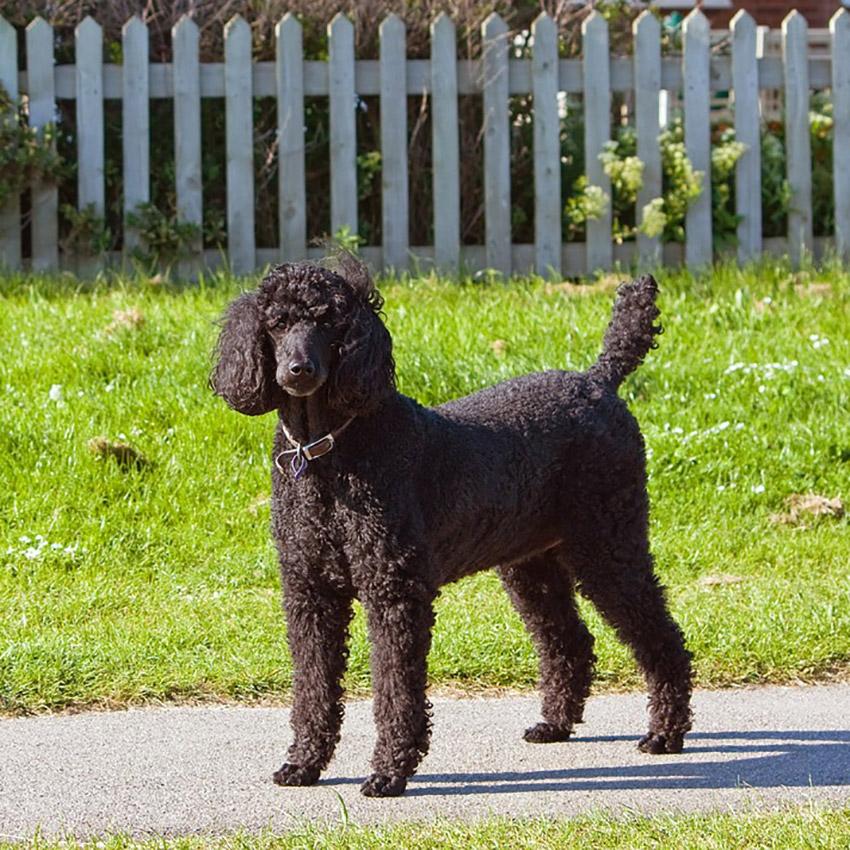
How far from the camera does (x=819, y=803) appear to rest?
157 inches

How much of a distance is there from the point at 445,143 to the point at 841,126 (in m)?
2.69

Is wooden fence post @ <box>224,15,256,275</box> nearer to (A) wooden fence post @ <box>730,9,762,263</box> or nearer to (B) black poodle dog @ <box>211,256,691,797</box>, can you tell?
(A) wooden fence post @ <box>730,9,762,263</box>

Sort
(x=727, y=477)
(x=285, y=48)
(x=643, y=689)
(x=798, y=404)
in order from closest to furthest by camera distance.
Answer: (x=643, y=689)
(x=727, y=477)
(x=798, y=404)
(x=285, y=48)

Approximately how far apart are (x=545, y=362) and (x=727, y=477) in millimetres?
1214

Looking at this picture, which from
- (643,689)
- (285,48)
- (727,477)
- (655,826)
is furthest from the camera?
(285,48)

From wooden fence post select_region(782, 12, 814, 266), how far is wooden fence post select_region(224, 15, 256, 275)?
3529 mm

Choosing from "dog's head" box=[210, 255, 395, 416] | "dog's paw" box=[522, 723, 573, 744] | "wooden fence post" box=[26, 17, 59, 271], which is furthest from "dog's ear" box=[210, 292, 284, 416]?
"wooden fence post" box=[26, 17, 59, 271]

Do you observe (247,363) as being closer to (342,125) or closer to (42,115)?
(342,125)

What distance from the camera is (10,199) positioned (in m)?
9.22

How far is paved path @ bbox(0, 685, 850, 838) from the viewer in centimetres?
399

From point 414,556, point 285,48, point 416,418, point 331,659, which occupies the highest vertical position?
point 285,48

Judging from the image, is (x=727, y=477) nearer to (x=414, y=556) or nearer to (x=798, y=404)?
(x=798, y=404)

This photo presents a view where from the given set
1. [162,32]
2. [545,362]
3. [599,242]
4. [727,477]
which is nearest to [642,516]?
[727,477]

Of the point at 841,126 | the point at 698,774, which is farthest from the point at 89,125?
the point at 698,774
